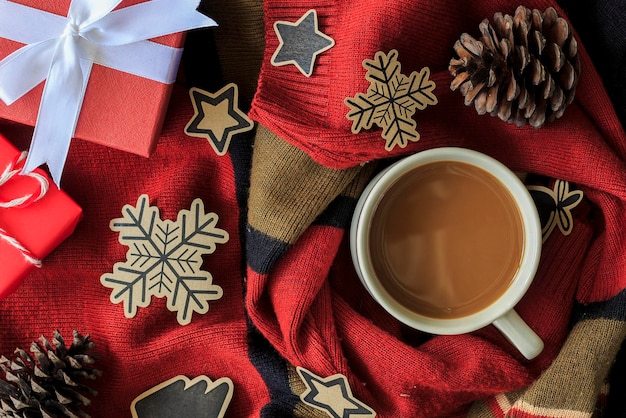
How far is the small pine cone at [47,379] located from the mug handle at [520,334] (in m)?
0.56

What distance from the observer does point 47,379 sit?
0.84 meters

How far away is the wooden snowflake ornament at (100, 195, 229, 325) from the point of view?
862 millimetres

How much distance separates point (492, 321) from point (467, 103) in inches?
11.1

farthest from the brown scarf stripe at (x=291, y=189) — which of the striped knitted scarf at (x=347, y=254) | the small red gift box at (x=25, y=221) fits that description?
the small red gift box at (x=25, y=221)

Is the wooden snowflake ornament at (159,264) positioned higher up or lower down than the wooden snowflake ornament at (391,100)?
lower down

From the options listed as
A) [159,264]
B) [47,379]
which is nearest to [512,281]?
[159,264]

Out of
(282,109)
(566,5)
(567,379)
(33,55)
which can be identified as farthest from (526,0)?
(33,55)

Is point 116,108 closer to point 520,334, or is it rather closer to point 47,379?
point 47,379

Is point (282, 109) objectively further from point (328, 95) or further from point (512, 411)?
point (512, 411)

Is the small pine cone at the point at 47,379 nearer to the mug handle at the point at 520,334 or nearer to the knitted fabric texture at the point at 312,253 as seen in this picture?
the knitted fabric texture at the point at 312,253

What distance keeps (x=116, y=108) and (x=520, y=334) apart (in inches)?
23.3

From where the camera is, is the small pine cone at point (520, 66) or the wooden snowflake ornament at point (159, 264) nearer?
the small pine cone at point (520, 66)

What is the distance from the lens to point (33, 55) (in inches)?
30.5

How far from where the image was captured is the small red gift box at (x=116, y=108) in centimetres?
79
